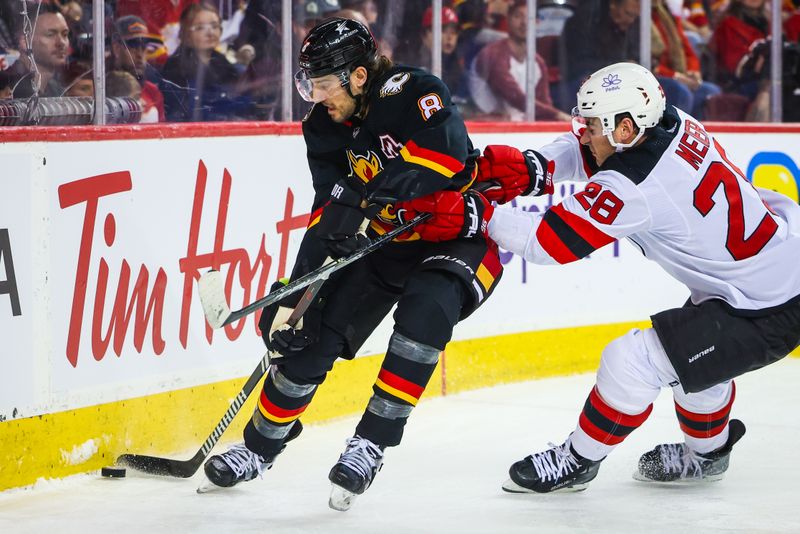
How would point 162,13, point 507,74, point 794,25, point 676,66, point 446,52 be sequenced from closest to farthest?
point 162,13
point 446,52
point 507,74
point 676,66
point 794,25

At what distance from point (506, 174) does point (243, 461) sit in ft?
3.12

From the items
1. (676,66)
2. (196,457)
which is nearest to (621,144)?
(196,457)

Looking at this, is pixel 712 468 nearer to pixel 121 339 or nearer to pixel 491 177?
pixel 491 177

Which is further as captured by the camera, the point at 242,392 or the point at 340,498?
the point at 242,392

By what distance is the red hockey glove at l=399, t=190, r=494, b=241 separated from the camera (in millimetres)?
2949

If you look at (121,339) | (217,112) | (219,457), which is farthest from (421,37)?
(219,457)

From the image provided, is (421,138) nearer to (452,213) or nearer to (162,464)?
(452,213)

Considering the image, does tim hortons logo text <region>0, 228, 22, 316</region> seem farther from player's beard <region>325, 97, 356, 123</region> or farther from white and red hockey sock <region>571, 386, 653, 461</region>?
white and red hockey sock <region>571, 386, 653, 461</region>

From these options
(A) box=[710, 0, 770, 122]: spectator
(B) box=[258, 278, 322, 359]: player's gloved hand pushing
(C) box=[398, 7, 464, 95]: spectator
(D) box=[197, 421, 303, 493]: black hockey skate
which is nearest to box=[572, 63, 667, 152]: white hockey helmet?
(B) box=[258, 278, 322, 359]: player's gloved hand pushing

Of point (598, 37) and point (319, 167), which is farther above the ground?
point (319, 167)

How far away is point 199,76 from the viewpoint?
4.02m

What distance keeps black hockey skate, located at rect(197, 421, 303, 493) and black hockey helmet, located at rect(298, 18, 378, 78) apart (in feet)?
3.05

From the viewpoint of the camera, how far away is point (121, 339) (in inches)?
136

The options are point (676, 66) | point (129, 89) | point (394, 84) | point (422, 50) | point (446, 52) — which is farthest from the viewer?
point (676, 66)
